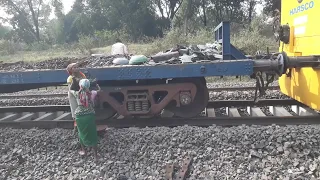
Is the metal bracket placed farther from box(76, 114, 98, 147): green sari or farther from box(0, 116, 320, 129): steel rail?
box(0, 116, 320, 129): steel rail

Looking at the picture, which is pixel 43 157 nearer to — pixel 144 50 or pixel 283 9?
pixel 283 9

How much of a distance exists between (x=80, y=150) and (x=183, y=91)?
6.64ft

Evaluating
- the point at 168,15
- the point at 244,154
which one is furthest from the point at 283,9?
the point at 168,15

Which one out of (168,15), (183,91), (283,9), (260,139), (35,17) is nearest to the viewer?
(260,139)

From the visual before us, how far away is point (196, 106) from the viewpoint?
566 cm

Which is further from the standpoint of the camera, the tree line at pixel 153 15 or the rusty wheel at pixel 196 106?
the tree line at pixel 153 15

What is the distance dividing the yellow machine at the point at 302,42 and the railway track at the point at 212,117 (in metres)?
0.42

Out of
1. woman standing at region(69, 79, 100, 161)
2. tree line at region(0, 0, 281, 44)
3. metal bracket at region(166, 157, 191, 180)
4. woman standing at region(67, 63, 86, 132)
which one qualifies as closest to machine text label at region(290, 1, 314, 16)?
metal bracket at region(166, 157, 191, 180)

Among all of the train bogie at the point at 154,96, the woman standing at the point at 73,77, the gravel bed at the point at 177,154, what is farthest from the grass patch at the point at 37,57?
the gravel bed at the point at 177,154

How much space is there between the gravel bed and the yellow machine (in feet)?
2.26

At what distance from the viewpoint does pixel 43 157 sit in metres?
A: 4.50

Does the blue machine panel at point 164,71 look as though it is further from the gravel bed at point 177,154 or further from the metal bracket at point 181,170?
the metal bracket at point 181,170

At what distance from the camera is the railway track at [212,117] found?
5426 millimetres

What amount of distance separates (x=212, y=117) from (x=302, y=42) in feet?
6.62
